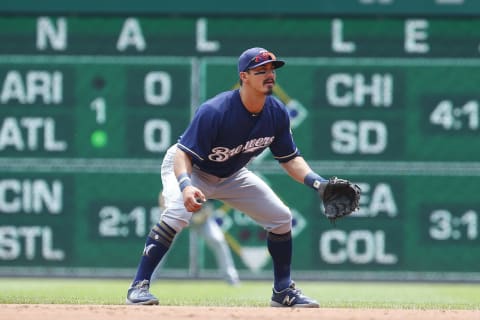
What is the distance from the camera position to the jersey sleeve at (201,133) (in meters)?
7.14

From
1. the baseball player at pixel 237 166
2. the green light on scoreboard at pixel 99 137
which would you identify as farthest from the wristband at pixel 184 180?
the green light on scoreboard at pixel 99 137

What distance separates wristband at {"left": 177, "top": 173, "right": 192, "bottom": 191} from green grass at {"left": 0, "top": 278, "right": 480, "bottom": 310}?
4.47 ft

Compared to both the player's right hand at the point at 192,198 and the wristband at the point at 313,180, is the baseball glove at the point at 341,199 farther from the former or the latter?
the player's right hand at the point at 192,198

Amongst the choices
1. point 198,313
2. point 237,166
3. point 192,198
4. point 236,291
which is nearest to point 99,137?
point 236,291

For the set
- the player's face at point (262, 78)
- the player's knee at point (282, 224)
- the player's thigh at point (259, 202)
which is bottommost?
the player's knee at point (282, 224)

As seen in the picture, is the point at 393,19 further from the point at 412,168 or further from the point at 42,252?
the point at 42,252

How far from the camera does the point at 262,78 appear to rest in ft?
23.6

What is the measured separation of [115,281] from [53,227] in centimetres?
73

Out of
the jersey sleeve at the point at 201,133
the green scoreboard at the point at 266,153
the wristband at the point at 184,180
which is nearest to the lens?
the wristband at the point at 184,180

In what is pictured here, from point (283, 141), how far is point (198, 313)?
4.51 feet

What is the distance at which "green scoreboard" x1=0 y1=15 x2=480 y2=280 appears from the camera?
37.0 feet

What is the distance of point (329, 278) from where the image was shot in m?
11.3

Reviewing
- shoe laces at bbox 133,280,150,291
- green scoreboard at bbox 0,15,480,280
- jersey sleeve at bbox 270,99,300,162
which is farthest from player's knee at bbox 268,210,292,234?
green scoreboard at bbox 0,15,480,280

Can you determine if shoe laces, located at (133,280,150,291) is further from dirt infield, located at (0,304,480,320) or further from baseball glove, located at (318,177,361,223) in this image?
baseball glove, located at (318,177,361,223)
